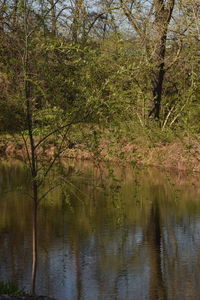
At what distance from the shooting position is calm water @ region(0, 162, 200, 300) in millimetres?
11500

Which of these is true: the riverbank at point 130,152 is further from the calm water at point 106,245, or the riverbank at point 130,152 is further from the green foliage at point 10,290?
the green foliage at point 10,290

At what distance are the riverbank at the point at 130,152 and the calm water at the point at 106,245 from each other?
0.42 m

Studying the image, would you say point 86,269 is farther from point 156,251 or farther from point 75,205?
point 75,205

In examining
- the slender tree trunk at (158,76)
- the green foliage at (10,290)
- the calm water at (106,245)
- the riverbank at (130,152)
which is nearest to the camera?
the green foliage at (10,290)

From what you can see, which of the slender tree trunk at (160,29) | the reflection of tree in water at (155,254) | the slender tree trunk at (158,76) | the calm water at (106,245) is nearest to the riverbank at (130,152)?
the calm water at (106,245)

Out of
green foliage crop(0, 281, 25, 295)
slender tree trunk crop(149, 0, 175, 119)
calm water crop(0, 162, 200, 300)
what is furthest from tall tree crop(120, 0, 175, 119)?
green foliage crop(0, 281, 25, 295)

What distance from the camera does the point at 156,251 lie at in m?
14.9

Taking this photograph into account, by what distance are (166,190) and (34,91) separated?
51.5ft

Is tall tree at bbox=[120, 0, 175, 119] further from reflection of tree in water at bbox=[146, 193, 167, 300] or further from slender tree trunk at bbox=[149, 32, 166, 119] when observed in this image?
reflection of tree in water at bbox=[146, 193, 167, 300]

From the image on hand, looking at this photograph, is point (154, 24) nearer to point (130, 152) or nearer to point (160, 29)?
point (160, 29)

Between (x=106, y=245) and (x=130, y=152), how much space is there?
3755 mm

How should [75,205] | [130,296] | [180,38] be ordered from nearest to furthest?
[130,296], [75,205], [180,38]

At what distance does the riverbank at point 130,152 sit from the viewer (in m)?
10.6

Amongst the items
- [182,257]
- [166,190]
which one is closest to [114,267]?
[182,257]
